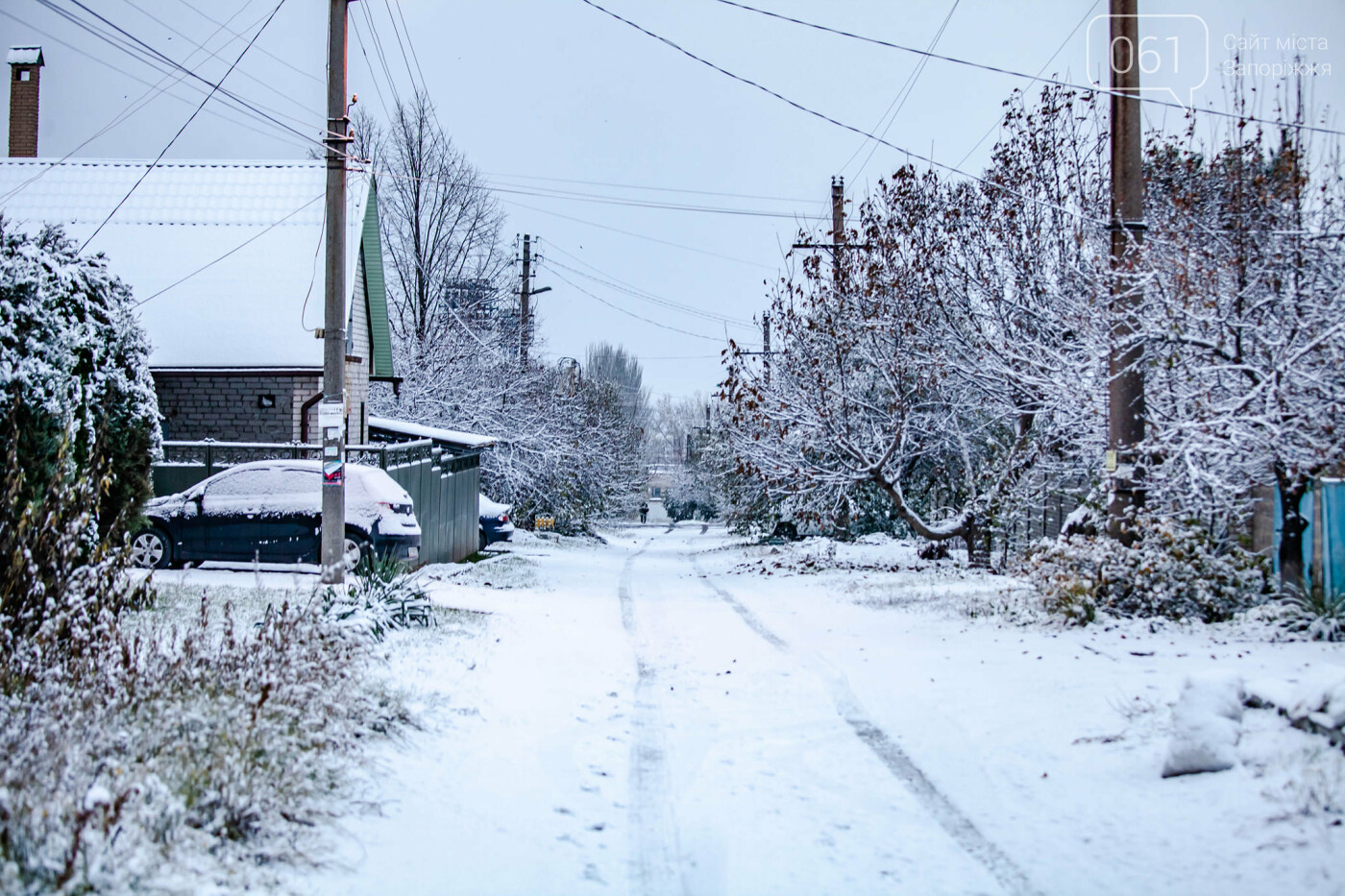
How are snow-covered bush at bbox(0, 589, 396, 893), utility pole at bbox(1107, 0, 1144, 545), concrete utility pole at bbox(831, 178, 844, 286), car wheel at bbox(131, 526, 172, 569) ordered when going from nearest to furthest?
1. snow-covered bush at bbox(0, 589, 396, 893)
2. utility pole at bbox(1107, 0, 1144, 545)
3. car wheel at bbox(131, 526, 172, 569)
4. concrete utility pole at bbox(831, 178, 844, 286)

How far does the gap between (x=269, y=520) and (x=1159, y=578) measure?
11866 mm

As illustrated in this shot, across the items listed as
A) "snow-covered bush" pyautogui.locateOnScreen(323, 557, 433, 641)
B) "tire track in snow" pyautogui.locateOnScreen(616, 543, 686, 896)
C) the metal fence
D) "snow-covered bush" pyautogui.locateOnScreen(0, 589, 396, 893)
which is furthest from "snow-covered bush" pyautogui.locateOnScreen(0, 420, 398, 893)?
the metal fence

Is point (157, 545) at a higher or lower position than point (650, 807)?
higher

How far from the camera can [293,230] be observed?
22.5 metres

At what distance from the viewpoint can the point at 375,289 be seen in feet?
81.1

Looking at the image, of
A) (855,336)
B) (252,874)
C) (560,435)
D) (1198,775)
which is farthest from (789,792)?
(560,435)

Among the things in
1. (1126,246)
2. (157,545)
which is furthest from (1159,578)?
(157,545)

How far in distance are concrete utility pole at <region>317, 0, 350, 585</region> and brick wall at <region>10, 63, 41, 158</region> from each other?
17.3m

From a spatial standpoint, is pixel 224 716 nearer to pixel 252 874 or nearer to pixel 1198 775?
pixel 252 874

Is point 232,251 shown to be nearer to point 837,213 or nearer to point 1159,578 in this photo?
point 837,213

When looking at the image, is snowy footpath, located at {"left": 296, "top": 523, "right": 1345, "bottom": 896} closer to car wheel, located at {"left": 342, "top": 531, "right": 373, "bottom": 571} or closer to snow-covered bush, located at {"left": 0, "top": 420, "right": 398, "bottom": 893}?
snow-covered bush, located at {"left": 0, "top": 420, "right": 398, "bottom": 893}

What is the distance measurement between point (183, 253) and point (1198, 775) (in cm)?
2242

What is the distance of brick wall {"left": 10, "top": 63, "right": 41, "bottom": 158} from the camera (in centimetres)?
2497

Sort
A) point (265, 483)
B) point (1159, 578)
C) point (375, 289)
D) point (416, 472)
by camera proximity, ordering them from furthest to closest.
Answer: point (375, 289)
point (416, 472)
point (265, 483)
point (1159, 578)
